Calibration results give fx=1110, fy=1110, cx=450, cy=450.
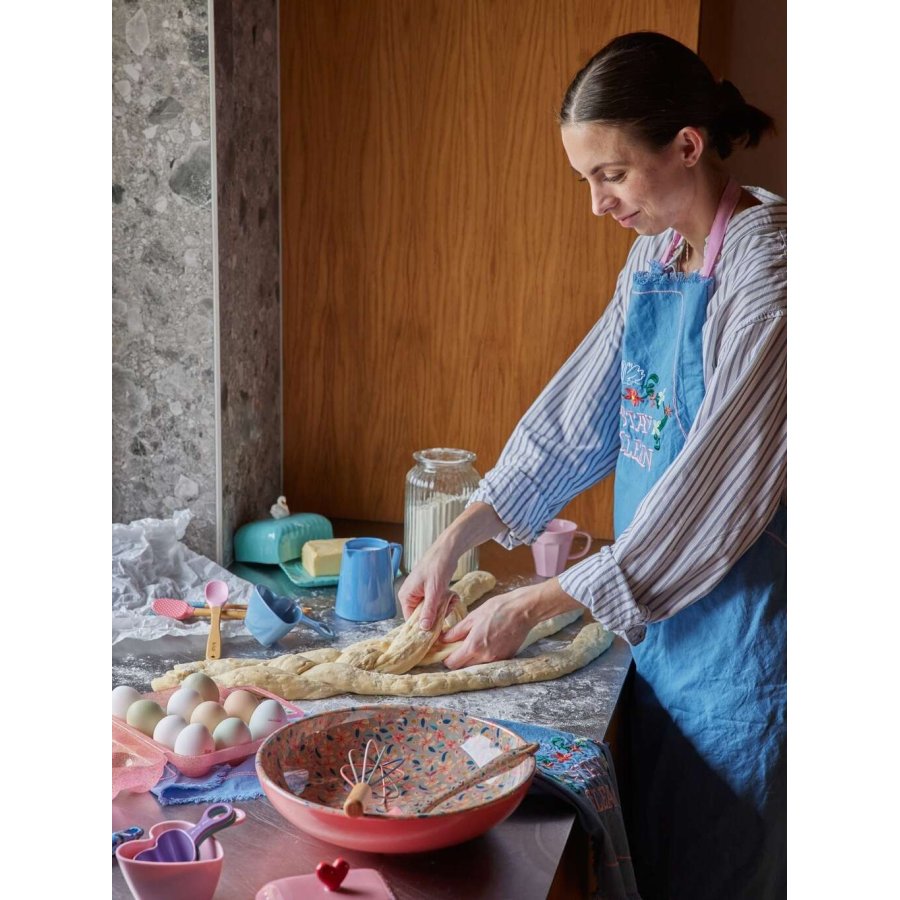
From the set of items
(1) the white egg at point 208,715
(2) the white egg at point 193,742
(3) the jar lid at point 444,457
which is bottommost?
(2) the white egg at point 193,742

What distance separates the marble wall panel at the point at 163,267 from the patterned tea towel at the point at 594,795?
0.91 metres

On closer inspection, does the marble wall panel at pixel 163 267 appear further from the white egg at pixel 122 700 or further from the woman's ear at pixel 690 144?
the woman's ear at pixel 690 144

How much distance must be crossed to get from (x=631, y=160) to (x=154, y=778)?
863mm

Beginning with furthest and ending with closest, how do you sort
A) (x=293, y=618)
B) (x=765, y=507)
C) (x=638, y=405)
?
(x=293, y=618)
(x=638, y=405)
(x=765, y=507)

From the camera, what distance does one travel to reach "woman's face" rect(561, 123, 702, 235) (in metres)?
1.30

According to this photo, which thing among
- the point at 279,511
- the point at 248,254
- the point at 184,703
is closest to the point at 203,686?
the point at 184,703

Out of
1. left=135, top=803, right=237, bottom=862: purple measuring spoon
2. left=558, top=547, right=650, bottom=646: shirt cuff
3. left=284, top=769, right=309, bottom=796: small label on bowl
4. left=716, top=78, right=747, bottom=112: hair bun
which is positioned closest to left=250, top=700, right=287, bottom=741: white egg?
left=284, top=769, right=309, bottom=796: small label on bowl

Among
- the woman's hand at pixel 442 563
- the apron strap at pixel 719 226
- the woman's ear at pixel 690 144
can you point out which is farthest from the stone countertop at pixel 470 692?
the woman's ear at pixel 690 144

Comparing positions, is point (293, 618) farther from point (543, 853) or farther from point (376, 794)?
point (543, 853)

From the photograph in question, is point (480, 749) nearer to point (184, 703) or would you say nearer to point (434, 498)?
point (184, 703)

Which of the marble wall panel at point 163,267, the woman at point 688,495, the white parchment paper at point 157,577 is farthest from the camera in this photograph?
the marble wall panel at point 163,267

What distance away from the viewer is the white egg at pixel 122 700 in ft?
3.98

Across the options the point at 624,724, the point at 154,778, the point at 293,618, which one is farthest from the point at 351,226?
the point at 154,778

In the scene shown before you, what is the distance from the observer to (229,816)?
94cm
